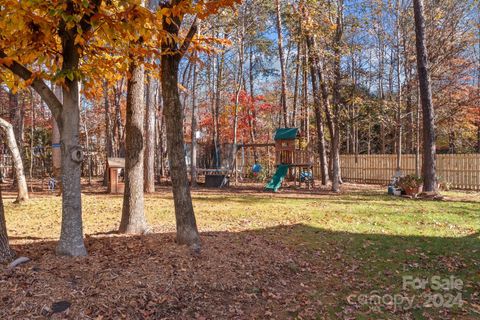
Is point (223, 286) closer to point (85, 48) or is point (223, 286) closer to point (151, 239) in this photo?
point (151, 239)

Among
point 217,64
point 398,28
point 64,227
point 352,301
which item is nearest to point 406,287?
point 352,301

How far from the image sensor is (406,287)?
482 centimetres

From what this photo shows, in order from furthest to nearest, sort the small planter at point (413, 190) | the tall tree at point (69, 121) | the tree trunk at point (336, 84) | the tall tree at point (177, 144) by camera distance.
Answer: the tree trunk at point (336, 84) < the small planter at point (413, 190) < the tall tree at point (177, 144) < the tall tree at point (69, 121)

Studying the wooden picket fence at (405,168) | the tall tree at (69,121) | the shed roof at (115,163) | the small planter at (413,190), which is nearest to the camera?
the tall tree at (69,121)

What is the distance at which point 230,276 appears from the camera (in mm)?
4605

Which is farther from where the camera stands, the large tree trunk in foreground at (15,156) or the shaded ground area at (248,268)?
the large tree trunk in foreground at (15,156)

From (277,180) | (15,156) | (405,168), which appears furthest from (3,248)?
(405,168)

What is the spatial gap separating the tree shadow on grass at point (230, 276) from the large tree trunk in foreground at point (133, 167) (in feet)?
1.45

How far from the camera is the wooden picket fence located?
53.8 feet

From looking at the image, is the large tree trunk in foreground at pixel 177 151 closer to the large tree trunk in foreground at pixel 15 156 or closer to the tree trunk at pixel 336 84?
the large tree trunk in foreground at pixel 15 156

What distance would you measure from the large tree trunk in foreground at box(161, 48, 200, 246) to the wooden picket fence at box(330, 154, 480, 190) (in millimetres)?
15509

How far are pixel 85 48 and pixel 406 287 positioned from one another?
5.13 m

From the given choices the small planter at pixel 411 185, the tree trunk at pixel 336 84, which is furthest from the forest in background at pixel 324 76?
the small planter at pixel 411 185

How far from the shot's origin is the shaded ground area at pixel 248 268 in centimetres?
372
